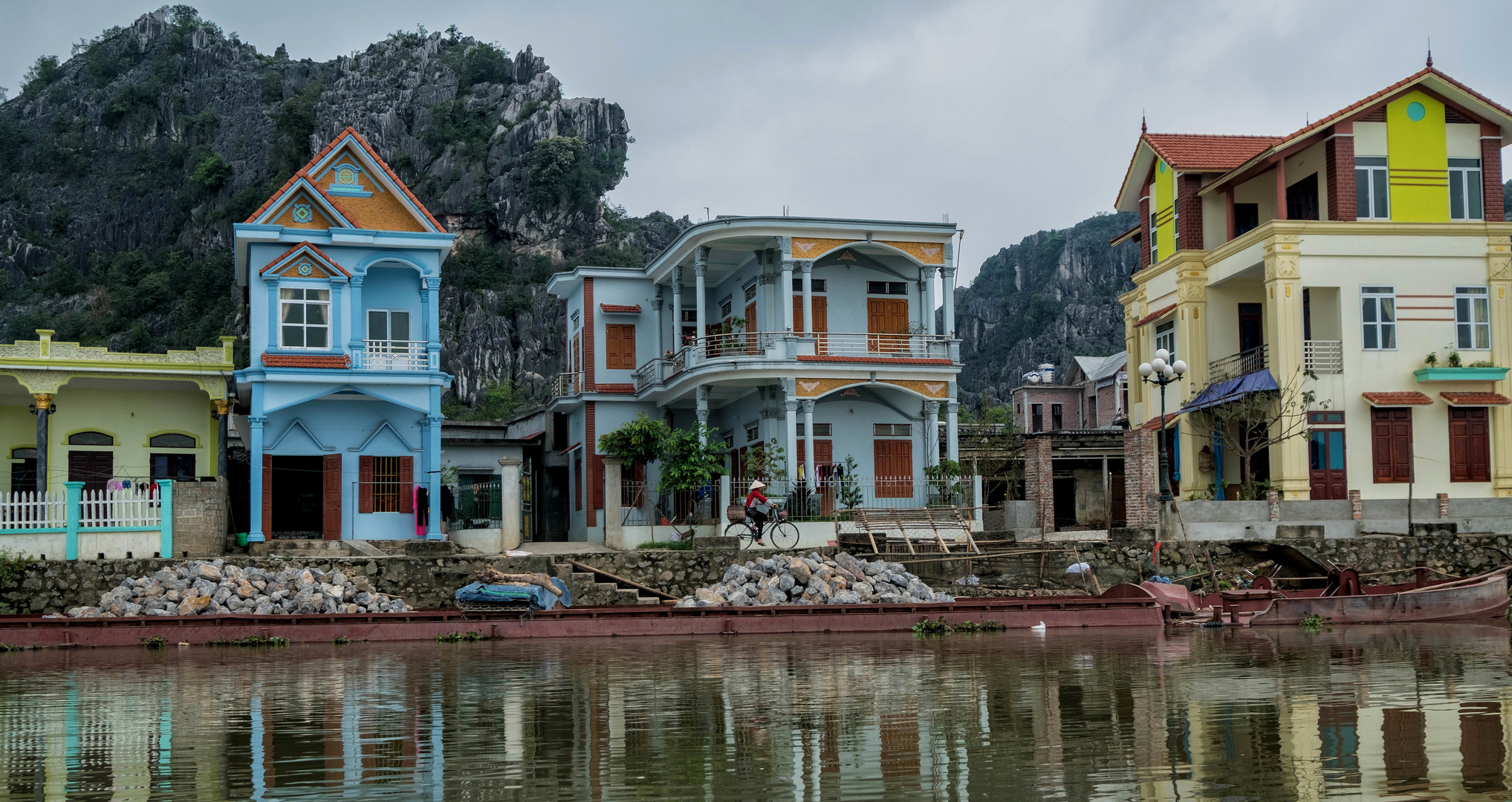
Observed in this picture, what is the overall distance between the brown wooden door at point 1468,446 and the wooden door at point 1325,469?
2.69 meters

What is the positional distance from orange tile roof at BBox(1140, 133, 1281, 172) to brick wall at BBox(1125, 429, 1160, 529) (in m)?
10.3

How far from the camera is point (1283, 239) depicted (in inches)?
1231

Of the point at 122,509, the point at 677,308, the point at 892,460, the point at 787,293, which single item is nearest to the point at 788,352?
the point at 787,293

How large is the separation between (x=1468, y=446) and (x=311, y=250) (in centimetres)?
2653

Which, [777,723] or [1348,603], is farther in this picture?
[1348,603]

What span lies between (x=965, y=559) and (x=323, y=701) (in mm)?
15332

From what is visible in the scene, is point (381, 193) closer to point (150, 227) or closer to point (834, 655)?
point (834, 655)

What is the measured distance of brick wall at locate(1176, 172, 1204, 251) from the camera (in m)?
35.6

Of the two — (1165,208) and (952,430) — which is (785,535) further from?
(1165,208)

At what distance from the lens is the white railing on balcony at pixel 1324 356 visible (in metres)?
31.5

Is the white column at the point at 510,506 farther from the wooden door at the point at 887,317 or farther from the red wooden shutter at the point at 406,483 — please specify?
the wooden door at the point at 887,317

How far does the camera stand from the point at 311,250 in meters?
28.8

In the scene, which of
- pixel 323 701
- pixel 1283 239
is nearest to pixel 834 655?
pixel 323 701

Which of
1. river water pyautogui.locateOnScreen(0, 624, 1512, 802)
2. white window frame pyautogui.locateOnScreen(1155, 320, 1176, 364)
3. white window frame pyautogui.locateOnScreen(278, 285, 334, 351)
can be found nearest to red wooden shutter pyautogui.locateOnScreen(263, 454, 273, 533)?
white window frame pyautogui.locateOnScreen(278, 285, 334, 351)
